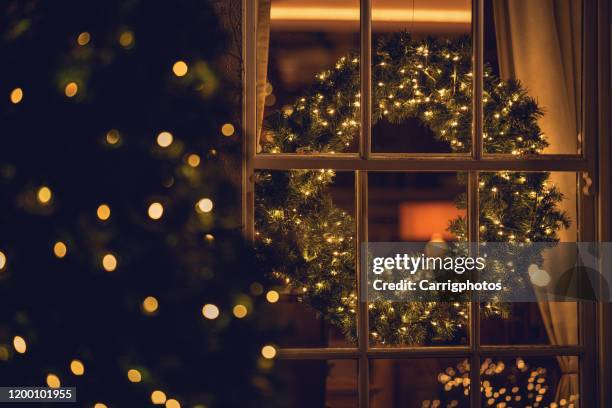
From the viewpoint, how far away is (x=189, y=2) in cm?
156

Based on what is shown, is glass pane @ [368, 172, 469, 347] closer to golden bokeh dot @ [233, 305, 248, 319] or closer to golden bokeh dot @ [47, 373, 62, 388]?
golden bokeh dot @ [233, 305, 248, 319]

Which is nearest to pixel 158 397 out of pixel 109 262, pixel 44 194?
pixel 109 262

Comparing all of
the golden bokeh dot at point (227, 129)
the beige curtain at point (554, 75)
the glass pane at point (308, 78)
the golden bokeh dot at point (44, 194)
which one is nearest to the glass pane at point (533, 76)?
the beige curtain at point (554, 75)

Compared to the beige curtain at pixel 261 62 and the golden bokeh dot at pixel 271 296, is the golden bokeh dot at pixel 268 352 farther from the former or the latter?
the beige curtain at pixel 261 62

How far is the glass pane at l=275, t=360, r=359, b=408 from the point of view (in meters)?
2.21

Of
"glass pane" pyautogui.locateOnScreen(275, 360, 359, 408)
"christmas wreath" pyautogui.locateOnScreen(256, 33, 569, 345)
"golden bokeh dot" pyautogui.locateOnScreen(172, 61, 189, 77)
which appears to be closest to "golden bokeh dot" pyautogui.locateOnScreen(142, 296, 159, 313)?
"golden bokeh dot" pyautogui.locateOnScreen(172, 61, 189, 77)

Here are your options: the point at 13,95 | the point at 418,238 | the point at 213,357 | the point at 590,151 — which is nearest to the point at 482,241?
the point at 418,238

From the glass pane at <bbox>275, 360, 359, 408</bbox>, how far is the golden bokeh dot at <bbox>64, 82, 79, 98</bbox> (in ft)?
4.12

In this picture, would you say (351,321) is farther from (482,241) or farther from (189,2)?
(189,2)

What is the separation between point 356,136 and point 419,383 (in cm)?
95

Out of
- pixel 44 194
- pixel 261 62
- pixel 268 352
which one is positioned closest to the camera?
pixel 44 194

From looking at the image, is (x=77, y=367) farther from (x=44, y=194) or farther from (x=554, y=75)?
(x=554, y=75)

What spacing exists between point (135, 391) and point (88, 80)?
2.58 feet

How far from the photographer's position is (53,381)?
4.99 ft
